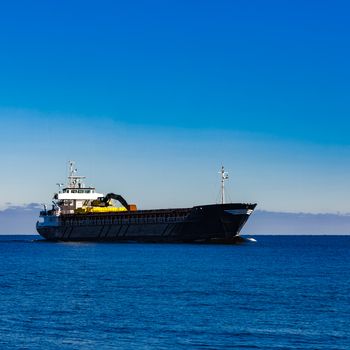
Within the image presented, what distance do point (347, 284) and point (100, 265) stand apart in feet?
121

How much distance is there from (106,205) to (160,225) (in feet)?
105

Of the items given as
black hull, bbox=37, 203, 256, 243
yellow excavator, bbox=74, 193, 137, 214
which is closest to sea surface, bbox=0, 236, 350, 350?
black hull, bbox=37, 203, 256, 243

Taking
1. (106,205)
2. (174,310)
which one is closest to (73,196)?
(106,205)

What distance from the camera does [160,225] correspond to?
145625 millimetres

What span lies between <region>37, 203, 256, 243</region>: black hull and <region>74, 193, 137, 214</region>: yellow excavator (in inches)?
202

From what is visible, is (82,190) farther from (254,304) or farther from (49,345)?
(49,345)

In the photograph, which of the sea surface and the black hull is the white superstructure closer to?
the black hull

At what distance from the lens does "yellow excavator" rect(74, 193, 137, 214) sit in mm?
169000

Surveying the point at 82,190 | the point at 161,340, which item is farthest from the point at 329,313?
the point at 82,190

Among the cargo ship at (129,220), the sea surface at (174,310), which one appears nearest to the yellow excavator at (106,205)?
the cargo ship at (129,220)

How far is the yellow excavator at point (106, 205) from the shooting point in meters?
169

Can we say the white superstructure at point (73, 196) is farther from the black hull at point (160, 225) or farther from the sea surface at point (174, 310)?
the sea surface at point (174, 310)

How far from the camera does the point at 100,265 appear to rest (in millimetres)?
91562

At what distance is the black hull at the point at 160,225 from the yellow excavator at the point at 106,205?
514 centimetres
